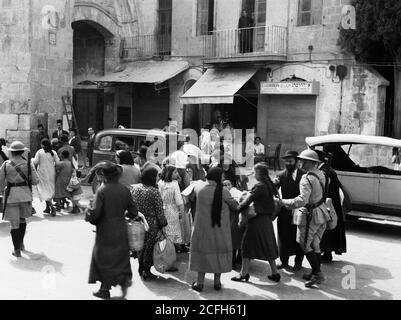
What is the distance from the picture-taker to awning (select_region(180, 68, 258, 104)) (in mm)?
19281

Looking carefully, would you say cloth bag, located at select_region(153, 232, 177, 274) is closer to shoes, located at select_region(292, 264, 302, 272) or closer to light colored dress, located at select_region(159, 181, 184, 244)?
light colored dress, located at select_region(159, 181, 184, 244)

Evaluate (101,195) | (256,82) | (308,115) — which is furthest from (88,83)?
(101,195)

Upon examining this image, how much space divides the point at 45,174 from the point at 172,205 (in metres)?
4.58

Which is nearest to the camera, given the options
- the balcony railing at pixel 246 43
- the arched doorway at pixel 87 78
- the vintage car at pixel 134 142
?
the vintage car at pixel 134 142

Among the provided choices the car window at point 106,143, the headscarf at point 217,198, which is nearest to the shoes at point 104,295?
the headscarf at point 217,198

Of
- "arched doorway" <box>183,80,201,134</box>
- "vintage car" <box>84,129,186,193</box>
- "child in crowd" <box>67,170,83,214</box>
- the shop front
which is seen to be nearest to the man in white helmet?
"vintage car" <box>84,129,186,193</box>

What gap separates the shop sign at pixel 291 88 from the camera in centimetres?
1859

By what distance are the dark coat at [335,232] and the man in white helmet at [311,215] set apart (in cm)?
116

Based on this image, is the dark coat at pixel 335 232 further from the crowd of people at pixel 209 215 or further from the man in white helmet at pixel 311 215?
the man in white helmet at pixel 311 215

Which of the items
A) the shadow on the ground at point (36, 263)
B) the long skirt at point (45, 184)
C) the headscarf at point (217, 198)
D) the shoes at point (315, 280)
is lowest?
the shadow on the ground at point (36, 263)

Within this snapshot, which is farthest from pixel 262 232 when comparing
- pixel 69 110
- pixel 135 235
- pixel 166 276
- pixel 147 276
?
pixel 69 110

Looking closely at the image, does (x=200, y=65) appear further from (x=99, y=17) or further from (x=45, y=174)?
(x=45, y=174)

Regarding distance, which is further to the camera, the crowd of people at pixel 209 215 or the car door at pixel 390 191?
the car door at pixel 390 191

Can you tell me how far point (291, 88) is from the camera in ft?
62.2
